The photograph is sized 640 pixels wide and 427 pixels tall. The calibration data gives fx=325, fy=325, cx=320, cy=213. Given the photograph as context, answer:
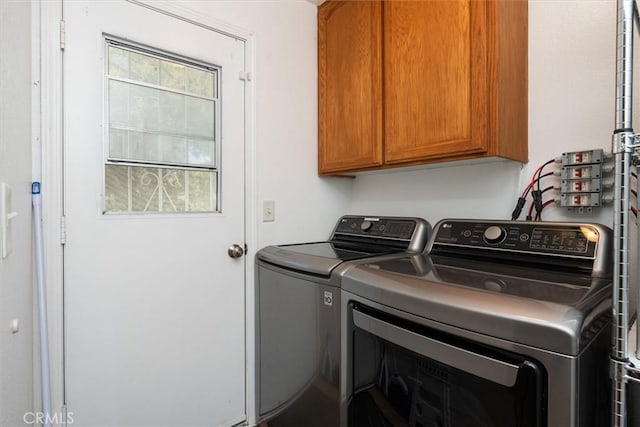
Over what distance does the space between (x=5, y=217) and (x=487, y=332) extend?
118 cm

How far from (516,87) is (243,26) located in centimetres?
138

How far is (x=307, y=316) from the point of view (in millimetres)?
1441

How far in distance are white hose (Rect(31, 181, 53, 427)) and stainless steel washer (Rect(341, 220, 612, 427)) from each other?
1074 mm

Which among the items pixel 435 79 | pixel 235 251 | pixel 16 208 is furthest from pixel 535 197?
pixel 16 208

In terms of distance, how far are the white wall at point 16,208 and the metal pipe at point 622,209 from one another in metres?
1.33

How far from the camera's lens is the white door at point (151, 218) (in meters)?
1.31

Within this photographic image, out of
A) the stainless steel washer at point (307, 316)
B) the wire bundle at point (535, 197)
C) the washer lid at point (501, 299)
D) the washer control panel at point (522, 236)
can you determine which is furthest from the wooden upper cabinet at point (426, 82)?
the washer lid at point (501, 299)

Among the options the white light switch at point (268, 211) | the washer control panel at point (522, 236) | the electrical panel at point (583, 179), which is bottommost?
the washer control panel at point (522, 236)

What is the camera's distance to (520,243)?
124cm

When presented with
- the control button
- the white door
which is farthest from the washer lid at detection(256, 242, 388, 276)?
the control button

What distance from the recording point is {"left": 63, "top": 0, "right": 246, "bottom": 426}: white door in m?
1.31

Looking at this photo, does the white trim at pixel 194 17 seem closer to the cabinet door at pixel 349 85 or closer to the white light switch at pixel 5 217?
the cabinet door at pixel 349 85

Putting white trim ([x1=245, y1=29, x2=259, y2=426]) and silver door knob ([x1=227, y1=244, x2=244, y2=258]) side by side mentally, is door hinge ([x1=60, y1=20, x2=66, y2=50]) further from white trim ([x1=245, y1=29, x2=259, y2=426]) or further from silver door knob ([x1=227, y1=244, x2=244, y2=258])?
silver door knob ([x1=227, y1=244, x2=244, y2=258])

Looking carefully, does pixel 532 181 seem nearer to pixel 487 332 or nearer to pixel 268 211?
pixel 487 332
